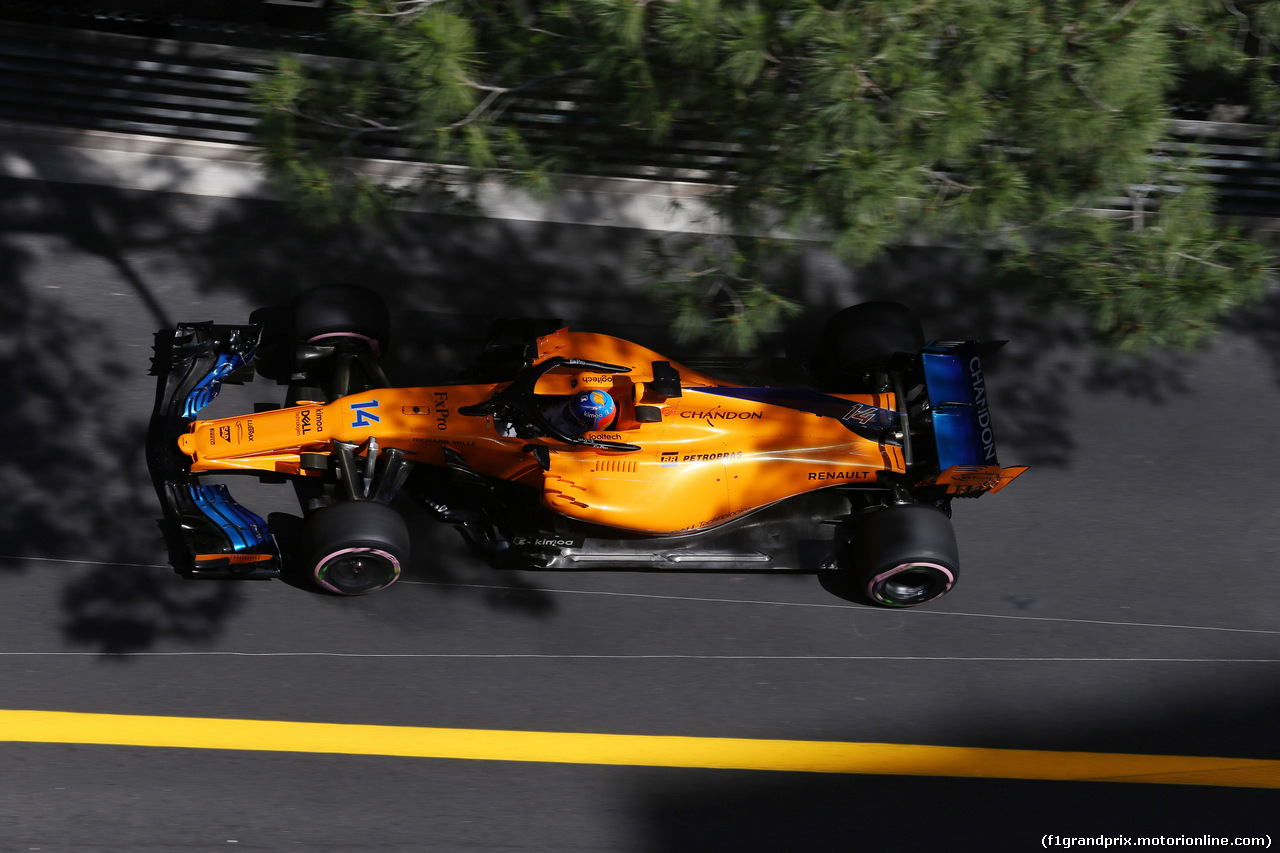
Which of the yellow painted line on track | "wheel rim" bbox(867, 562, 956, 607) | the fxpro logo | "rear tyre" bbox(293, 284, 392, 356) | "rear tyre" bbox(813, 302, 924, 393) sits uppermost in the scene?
"rear tyre" bbox(293, 284, 392, 356)

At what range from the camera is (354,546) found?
18.3 ft

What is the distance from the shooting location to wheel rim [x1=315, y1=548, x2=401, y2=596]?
18.5ft

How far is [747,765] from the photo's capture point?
5.79 metres

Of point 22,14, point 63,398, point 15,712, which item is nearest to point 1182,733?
point 15,712

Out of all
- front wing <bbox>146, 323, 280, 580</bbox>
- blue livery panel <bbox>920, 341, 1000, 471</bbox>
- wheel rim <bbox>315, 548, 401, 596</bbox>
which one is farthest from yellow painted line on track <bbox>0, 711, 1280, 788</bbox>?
blue livery panel <bbox>920, 341, 1000, 471</bbox>

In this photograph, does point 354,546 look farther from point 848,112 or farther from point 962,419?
point 962,419

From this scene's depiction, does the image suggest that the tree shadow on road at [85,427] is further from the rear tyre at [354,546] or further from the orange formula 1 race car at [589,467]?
the rear tyre at [354,546]

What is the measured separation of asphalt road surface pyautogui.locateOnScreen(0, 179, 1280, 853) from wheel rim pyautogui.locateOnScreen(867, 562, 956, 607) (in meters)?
0.27

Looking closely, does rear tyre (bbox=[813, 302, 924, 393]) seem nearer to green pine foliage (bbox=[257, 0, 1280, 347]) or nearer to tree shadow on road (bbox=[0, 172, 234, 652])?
green pine foliage (bbox=[257, 0, 1280, 347])

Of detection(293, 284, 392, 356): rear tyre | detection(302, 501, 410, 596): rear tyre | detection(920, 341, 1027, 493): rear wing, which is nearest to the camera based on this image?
detection(302, 501, 410, 596): rear tyre

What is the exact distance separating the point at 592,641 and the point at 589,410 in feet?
4.53

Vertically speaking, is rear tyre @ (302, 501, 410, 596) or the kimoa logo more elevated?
the kimoa logo

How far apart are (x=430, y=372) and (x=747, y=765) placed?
313cm

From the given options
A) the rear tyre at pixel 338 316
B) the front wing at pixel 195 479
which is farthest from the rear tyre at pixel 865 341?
the front wing at pixel 195 479
